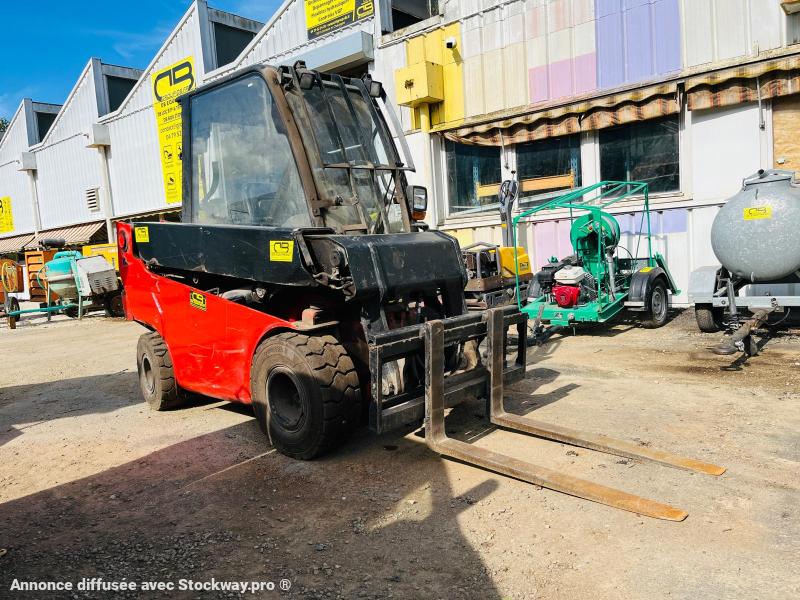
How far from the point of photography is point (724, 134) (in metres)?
9.79

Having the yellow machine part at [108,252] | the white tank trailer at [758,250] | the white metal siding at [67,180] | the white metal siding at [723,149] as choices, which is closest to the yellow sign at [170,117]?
the yellow machine part at [108,252]

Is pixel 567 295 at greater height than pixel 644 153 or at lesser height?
lesser

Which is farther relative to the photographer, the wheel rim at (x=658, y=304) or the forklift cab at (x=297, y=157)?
the wheel rim at (x=658, y=304)

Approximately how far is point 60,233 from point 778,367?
1048 inches

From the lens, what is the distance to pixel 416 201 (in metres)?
5.22

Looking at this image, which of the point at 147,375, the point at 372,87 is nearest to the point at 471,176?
the point at 372,87

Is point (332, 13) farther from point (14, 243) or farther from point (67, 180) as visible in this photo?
point (14, 243)

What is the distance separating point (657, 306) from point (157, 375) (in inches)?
278

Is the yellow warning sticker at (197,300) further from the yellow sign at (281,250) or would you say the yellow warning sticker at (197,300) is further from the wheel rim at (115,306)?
the wheel rim at (115,306)

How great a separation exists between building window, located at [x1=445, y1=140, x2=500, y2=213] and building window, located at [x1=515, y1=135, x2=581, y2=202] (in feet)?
2.13

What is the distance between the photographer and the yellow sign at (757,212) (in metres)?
7.32

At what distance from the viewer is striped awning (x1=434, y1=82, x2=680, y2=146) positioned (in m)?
10.2

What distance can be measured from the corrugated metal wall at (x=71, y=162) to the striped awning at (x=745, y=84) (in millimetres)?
20550

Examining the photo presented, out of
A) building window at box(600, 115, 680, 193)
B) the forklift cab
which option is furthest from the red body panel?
building window at box(600, 115, 680, 193)
